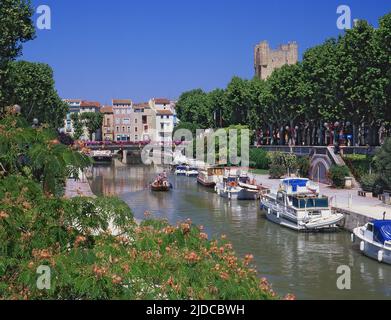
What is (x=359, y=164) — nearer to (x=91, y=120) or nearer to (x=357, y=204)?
(x=357, y=204)

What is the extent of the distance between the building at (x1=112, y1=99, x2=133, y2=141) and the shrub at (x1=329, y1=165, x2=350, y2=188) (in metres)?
128

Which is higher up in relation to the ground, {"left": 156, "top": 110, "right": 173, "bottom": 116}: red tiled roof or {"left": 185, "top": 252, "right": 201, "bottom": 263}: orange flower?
{"left": 156, "top": 110, "right": 173, "bottom": 116}: red tiled roof

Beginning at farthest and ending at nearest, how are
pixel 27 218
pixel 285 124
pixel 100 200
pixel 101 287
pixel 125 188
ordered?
pixel 285 124 → pixel 125 188 → pixel 100 200 → pixel 27 218 → pixel 101 287

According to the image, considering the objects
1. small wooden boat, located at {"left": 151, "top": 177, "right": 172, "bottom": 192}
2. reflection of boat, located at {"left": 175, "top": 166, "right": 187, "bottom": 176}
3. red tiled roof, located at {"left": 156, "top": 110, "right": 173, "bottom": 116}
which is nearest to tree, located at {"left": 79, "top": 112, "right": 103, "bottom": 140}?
red tiled roof, located at {"left": 156, "top": 110, "right": 173, "bottom": 116}

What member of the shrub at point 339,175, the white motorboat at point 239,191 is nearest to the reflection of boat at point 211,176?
the white motorboat at point 239,191

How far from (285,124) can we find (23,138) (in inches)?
3152

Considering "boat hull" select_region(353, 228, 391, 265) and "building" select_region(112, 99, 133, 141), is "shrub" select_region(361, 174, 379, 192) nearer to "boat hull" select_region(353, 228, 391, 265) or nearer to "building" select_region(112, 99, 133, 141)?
"boat hull" select_region(353, 228, 391, 265)

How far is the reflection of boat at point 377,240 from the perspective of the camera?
1133 inches

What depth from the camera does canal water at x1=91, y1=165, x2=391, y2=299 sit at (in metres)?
24.5

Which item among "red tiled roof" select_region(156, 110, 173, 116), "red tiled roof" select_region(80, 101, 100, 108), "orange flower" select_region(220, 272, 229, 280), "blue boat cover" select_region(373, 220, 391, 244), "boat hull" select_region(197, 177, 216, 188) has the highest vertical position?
"red tiled roof" select_region(80, 101, 100, 108)

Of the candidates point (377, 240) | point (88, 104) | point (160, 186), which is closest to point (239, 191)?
point (160, 186)

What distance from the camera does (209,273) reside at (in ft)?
32.5

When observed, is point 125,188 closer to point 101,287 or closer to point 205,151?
point 205,151
